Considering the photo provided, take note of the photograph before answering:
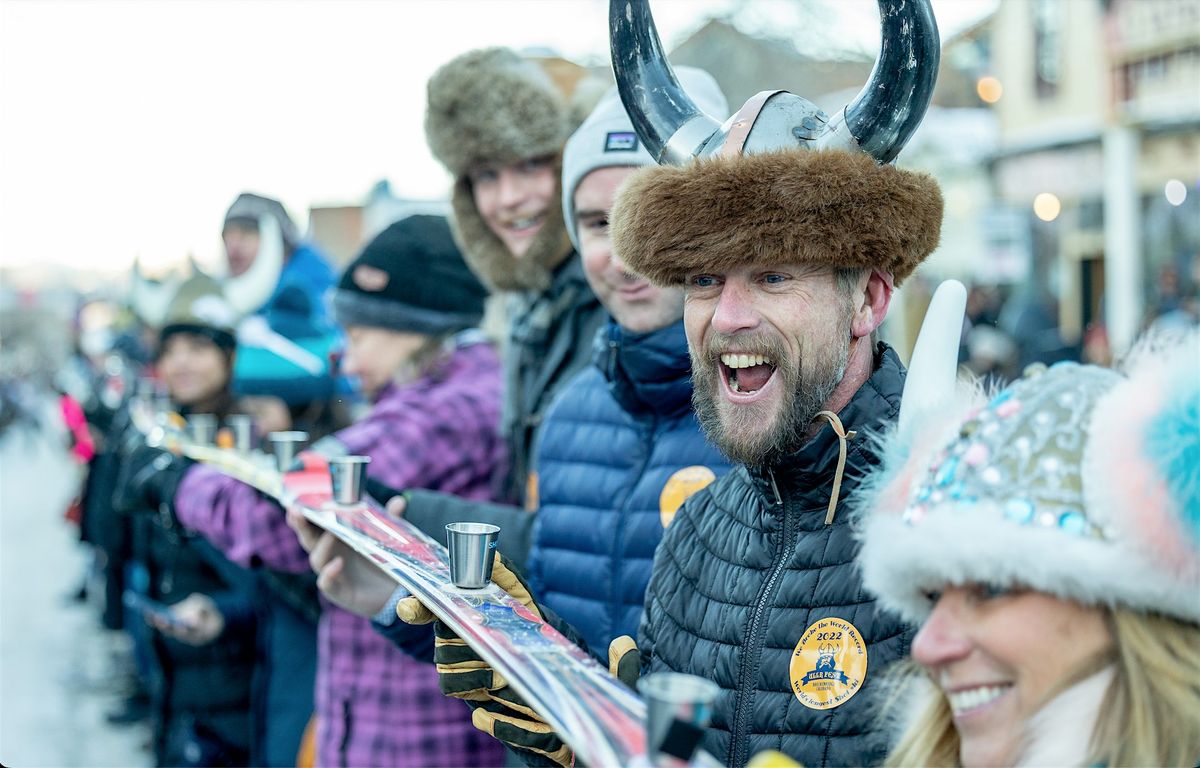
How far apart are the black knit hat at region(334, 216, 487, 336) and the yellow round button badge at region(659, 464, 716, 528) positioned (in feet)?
5.46

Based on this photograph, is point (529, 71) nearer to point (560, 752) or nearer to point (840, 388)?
point (840, 388)

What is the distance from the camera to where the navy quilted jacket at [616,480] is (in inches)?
111

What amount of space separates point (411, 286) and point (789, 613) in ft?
8.24

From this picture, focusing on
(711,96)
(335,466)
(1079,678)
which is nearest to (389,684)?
(335,466)

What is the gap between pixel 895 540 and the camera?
160 cm

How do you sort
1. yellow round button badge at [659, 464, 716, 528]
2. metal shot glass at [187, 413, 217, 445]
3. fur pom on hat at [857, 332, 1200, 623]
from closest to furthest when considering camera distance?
fur pom on hat at [857, 332, 1200, 623], yellow round button badge at [659, 464, 716, 528], metal shot glass at [187, 413, 217, 445]

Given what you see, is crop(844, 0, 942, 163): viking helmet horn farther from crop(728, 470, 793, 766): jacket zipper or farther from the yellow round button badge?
the yellow round button badge

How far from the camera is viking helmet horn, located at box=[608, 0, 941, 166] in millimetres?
2062

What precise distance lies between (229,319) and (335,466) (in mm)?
2995

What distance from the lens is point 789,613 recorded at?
205cm

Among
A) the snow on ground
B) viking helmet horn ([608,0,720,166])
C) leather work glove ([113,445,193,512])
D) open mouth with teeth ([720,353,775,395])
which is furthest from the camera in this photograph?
the snow on ground

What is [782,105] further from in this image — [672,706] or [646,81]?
[672,706]

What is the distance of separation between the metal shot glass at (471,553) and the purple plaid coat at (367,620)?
4.96 ft

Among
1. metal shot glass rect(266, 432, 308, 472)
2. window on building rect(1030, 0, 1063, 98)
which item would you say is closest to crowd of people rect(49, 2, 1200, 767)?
metal shot glass rect(266, 432, 308, 472)
